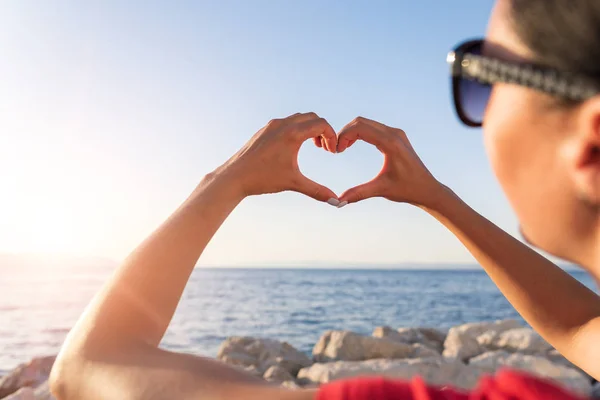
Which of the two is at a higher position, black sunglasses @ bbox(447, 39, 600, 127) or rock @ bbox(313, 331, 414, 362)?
black sunglasses @ bbox(447, 39, 600, 127)

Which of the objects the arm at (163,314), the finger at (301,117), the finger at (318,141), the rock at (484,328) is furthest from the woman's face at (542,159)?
the rock at (484,328)

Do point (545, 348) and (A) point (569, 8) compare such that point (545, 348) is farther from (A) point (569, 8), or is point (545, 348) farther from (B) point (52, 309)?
(B) point (52, 309)

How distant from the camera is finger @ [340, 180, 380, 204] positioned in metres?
1.86

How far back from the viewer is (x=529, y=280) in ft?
5.51

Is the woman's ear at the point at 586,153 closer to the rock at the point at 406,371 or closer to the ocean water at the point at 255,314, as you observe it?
the rock at the point at 406,371

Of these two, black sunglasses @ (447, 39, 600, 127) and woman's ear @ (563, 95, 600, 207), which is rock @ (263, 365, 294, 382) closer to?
black sunglasses @ (447, 39, 600, 127)

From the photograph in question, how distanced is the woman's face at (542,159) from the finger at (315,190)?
0.76 m

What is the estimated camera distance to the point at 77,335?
A: 1.15 meters

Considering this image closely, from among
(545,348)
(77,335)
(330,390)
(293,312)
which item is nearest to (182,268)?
(77,335)

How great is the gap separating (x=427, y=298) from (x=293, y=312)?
12654mm

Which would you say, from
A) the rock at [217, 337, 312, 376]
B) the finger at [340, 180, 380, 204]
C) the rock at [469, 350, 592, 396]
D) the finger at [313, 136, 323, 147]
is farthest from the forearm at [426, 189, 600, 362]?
the rock at [217, 337, 312, 376]

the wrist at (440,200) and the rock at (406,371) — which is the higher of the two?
the wrist at (440,200)

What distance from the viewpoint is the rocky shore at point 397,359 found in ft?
18.1

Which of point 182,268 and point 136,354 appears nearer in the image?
point 136,354
